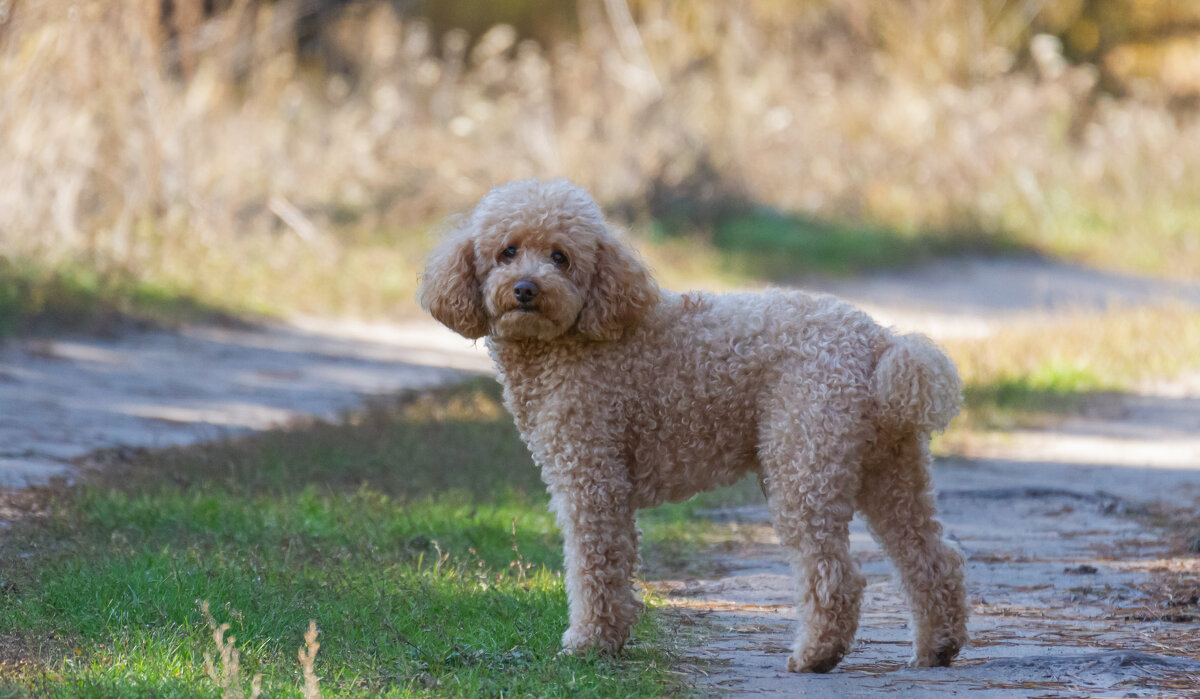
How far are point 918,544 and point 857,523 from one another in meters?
2.31

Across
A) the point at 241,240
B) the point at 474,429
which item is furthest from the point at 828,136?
the point at 474,429

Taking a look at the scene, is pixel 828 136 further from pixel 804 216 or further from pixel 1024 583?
pixel 1024 583

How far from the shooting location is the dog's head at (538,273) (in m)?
4.35

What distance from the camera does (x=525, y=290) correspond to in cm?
432

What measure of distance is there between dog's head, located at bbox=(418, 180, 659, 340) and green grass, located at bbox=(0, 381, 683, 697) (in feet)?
3.18

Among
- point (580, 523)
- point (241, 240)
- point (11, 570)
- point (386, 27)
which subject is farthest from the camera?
point (386, 27)

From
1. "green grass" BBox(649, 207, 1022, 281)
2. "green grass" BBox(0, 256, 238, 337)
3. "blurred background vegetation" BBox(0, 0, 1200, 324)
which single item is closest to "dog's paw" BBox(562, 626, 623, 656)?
"green grass" BBox(0, 256, 238, 337)

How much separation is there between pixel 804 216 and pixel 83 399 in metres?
10.7

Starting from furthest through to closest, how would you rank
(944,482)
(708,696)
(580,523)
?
(944,482), (580,523), (708,696)

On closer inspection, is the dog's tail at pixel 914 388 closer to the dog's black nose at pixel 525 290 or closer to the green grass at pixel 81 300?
the dog's black nose at pixel 525 290

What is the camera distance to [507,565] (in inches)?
216

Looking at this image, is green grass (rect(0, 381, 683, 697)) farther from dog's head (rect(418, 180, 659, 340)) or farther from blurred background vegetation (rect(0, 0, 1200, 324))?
blurred background vegetation (rect(0, 0, 1200, 324))

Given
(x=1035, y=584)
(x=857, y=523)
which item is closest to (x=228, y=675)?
(x=1035, y=584)

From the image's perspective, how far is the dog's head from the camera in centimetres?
435
